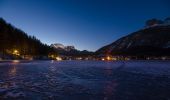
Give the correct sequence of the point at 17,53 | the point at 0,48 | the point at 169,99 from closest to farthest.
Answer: the point at 169,99
the point at 0,48
the point at 17,53

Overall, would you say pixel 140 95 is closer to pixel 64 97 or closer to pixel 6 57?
pixel 64 97

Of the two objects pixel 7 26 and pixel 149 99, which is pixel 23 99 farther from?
pixel 7 26

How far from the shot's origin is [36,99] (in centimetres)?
1530

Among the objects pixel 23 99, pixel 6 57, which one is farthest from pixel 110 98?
pixel 6 57

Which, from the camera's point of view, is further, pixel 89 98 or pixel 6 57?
pixel 6 57

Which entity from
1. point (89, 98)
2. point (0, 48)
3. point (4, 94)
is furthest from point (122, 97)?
point (0, 48)

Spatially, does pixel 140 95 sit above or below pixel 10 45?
below

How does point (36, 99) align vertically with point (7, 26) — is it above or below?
below

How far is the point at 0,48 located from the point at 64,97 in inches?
5293

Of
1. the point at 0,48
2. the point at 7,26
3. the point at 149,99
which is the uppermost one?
the point at 7,26

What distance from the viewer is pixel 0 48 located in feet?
470

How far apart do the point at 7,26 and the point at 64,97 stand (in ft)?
460

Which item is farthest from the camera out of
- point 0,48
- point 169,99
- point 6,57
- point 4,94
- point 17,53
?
point 17,53

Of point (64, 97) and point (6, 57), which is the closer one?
point (64, 97)
